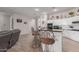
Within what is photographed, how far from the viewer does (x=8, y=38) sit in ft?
8.47

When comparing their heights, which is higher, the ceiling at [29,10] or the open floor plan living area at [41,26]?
the ceiling at [29,10]

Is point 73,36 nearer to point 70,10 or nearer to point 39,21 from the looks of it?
point 70,10

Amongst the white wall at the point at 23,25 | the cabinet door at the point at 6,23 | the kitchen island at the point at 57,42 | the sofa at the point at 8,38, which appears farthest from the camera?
the kitchen island at the point at 57,42

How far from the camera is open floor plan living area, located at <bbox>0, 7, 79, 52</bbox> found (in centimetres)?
262

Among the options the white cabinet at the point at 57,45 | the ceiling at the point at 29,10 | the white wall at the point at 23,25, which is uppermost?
the ceiling at the point at 29,10

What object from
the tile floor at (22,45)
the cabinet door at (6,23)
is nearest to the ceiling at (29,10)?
the cabinet door at (6,23)

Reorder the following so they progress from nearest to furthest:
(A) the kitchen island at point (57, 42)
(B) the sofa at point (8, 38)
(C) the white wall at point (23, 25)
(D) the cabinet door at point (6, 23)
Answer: (B) the sofa at point (8, 38), (D) the cabinet door at point (6, 23), (C) the white wall at point (23, 25), (A) the kitchen island at point (57, 42)

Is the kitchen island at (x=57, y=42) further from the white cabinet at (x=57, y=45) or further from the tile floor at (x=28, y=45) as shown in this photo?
the tile floor at (x=28, y=45)

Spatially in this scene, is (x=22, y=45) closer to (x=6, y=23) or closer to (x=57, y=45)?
(x=6, y=23)

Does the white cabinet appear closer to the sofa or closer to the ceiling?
the ceiling

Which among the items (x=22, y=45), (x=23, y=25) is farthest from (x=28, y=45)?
(x=23, y=25)

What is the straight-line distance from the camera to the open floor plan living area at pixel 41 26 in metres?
2.62

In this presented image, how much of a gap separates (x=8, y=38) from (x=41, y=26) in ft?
2.93
